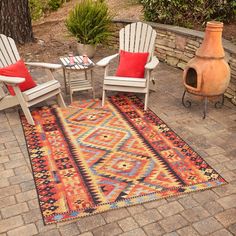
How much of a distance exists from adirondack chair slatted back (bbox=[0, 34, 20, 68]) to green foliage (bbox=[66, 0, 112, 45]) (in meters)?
2.23

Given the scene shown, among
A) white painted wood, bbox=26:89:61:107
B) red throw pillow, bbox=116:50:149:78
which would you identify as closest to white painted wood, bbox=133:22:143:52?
red throw pillow, bbox=116:50:149:78

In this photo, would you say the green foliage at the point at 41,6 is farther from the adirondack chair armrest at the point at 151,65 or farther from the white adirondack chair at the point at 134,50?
the adirondack chair armrest at the point at 151,65

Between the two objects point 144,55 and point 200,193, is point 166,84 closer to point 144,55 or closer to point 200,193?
point 144,55

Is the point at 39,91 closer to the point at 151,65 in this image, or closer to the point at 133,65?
the point at 133,65

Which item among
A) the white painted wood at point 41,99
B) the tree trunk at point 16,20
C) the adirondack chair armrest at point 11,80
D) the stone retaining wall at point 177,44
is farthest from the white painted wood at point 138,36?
the tree trunk at point 16,20

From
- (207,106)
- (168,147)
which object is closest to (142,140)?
(168,147)

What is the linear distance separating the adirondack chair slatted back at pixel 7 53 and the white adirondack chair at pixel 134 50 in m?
1.32

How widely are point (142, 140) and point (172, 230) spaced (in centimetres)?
163

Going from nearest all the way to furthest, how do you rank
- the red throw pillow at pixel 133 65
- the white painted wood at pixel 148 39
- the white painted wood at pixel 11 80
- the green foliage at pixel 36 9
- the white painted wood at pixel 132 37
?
1. the white painted wood at pixel 11 80
2. the red throw pillow at pixel 133 65
3. the white painted wood at pixel 148 39
4. the white painted wood at pixel 132 37
5. the green foliage at pixel 36 9

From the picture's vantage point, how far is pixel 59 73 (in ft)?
22.2

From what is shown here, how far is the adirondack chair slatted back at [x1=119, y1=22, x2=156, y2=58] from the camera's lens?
226 inches

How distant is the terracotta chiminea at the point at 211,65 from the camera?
4.79 meters

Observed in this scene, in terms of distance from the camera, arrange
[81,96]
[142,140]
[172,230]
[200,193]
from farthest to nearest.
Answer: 1. [81,96]
2. [142,140]
3. [200,193]
4. [172,230]

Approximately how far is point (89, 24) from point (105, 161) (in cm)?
411
